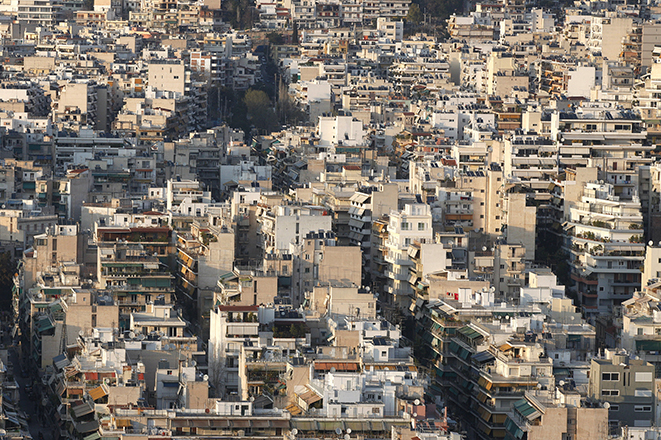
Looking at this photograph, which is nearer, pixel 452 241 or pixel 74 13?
pixel 452 241

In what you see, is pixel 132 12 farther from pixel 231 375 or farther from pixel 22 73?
pixel 231 375

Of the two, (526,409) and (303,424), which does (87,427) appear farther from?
(526,409)

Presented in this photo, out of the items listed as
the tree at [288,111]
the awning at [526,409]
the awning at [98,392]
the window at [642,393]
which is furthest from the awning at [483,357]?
the tree at [288,111]

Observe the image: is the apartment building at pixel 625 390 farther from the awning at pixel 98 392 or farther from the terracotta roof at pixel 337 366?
the awning at pixel 98 392

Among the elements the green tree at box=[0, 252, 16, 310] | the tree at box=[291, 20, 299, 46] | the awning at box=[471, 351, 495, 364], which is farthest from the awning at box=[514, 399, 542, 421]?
the tree at box=[291, 20, 299, 46]

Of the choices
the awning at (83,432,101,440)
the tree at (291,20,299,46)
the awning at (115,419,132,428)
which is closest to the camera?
the awning at (115,419,132,428)

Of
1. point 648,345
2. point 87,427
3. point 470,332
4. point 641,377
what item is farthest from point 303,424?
point 648,345

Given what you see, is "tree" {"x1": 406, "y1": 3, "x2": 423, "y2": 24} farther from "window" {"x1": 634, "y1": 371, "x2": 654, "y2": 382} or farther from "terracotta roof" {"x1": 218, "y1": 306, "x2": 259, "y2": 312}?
"window" {"x1": 634, "y1": 371, "x2": 654, "y2": 382}

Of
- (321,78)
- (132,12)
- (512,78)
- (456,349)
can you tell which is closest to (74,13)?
(132,12)
